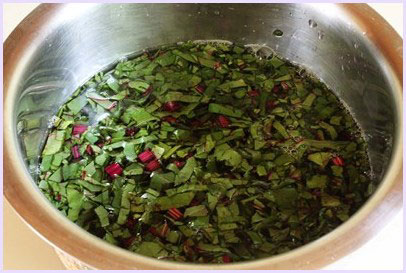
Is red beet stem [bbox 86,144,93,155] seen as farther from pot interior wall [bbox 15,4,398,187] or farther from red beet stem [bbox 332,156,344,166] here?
red beet stem [bbox 332,156,344,166]

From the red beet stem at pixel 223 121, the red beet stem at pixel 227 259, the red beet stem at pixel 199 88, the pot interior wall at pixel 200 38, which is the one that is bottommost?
the red beet stem at pixel 227 259

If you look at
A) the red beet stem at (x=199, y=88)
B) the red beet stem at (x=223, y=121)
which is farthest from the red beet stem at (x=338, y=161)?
the red beet stem at (x=199, y=88)

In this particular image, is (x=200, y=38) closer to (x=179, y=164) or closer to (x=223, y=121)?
(x=223, y=121)

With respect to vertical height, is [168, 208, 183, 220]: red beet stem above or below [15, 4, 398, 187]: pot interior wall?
below

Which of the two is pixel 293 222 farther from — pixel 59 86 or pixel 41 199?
pixel 59 86

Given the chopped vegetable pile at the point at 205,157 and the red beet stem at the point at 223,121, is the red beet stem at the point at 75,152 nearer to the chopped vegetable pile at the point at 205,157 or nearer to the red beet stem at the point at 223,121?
the chopped vegetable pile at the point at 205,157

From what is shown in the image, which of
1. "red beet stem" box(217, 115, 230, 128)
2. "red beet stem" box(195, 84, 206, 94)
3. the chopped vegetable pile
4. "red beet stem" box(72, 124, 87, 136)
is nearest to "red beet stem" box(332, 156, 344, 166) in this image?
the chopped vegetable pile

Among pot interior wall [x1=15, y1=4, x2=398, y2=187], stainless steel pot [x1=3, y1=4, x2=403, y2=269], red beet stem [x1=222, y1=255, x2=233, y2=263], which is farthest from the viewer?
pot interior wall [x1=15, y1=4, x2=398, y2=187]
